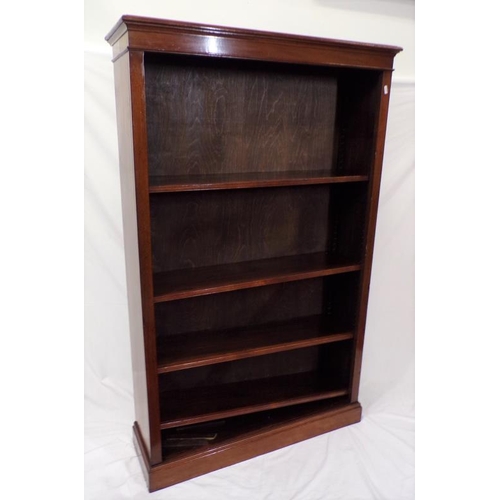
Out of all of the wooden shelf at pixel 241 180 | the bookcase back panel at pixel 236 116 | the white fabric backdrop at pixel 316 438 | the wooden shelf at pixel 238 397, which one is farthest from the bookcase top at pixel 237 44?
the wooden shelf at pixel 238 397

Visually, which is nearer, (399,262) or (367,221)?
(367,221)

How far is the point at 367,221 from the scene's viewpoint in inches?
68.7

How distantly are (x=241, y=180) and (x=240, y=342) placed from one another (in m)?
0.60

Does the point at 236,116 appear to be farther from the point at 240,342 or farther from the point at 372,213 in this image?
the point at 240,342

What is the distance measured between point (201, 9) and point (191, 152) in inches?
21.9

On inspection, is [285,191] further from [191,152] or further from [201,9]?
[201,9]

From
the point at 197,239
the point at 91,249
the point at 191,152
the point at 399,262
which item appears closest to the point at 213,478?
the point at 197,239

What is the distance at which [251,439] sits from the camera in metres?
1.74

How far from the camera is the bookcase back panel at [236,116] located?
1.58 m

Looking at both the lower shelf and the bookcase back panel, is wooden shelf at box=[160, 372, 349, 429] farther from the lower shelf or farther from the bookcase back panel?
the bookcase back panel

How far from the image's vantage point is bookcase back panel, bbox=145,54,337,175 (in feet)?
5.17

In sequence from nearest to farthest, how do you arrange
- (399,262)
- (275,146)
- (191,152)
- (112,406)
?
(191,152), (275,146), (112,406), (399,262)

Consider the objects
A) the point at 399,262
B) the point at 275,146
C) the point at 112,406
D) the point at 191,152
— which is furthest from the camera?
the point at 399,262

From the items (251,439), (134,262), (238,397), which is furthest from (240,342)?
(134,262)
